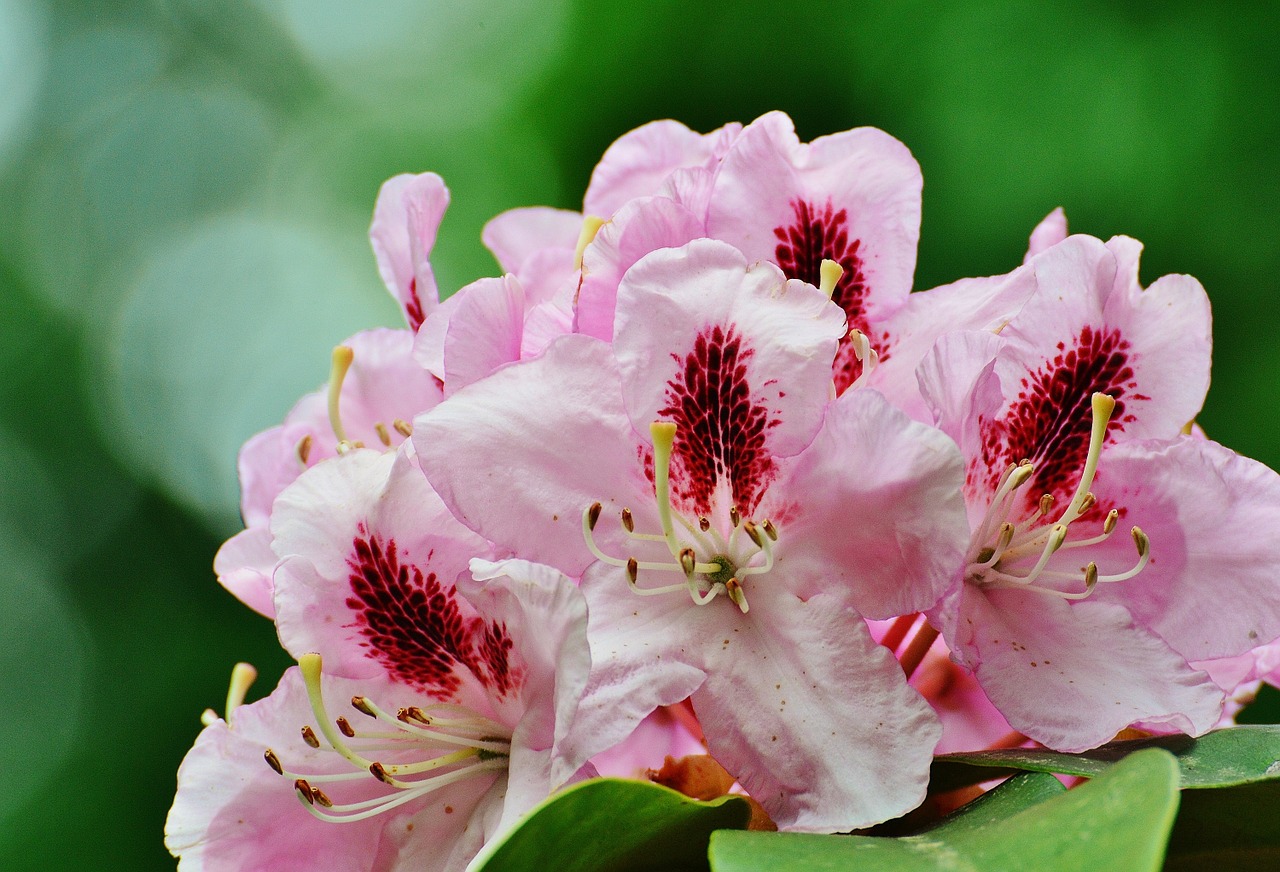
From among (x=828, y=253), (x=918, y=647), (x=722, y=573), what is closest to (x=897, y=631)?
(x=918, y=647)

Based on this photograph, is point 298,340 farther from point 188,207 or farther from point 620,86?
point 620,86

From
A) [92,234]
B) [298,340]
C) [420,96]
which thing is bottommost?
[298,340]

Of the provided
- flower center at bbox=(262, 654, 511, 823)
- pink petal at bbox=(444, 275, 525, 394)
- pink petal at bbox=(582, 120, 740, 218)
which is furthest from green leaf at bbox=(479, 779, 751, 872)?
pink petal at bbox=(582, 120, 740, 218)

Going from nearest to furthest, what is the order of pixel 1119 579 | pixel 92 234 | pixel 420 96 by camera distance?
pixel 1119 579
pixel 420 96
pixel 92 234

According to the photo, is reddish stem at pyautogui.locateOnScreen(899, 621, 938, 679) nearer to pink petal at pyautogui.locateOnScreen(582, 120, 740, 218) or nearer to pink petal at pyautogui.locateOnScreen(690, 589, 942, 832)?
pink petal at pyautogui.locateOnScreen(690, 589, 942, 832)

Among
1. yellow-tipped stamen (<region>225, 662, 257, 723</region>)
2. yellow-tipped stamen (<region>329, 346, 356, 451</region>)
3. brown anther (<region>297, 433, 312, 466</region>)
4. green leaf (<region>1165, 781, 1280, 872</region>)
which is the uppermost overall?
yellow-tipped stamen (<region>329, 346, 356, 451</region>)

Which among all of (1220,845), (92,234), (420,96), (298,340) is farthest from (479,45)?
(1220,845)
